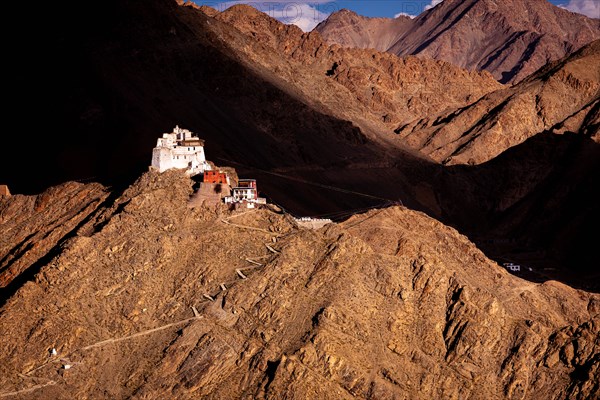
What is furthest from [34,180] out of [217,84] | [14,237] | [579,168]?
[579,168]

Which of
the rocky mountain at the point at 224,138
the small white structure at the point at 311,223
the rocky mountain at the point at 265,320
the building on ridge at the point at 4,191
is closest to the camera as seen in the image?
the rocky mountain at the point at 265,320

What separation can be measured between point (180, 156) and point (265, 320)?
23.6 metres

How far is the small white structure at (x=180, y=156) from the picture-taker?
338 ft

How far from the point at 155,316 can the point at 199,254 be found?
7305 mm

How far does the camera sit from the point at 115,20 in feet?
592

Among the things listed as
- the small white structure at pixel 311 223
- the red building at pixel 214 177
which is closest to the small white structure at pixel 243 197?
Answer: the red building at pixel 214 177

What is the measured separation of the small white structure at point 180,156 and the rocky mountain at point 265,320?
455cm

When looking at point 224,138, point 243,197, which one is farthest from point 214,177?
point 224,138

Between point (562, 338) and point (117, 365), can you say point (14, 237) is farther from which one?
point (562, 338)

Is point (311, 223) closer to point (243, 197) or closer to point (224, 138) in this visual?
point (243, 197)

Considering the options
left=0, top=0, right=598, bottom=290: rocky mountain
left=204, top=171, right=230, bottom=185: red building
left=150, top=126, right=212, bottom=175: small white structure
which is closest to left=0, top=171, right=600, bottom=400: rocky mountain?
left=204, top=171, right=230, bottom=185: red building

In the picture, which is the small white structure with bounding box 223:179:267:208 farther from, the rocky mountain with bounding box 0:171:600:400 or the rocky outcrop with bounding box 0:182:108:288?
the rocky outcrop with bounding box 0:182:108:288

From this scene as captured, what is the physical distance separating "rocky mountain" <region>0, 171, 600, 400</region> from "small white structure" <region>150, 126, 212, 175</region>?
4.55 metres

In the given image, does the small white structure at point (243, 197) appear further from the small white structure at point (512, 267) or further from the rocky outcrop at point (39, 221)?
the small white structure at point (512, 267)
